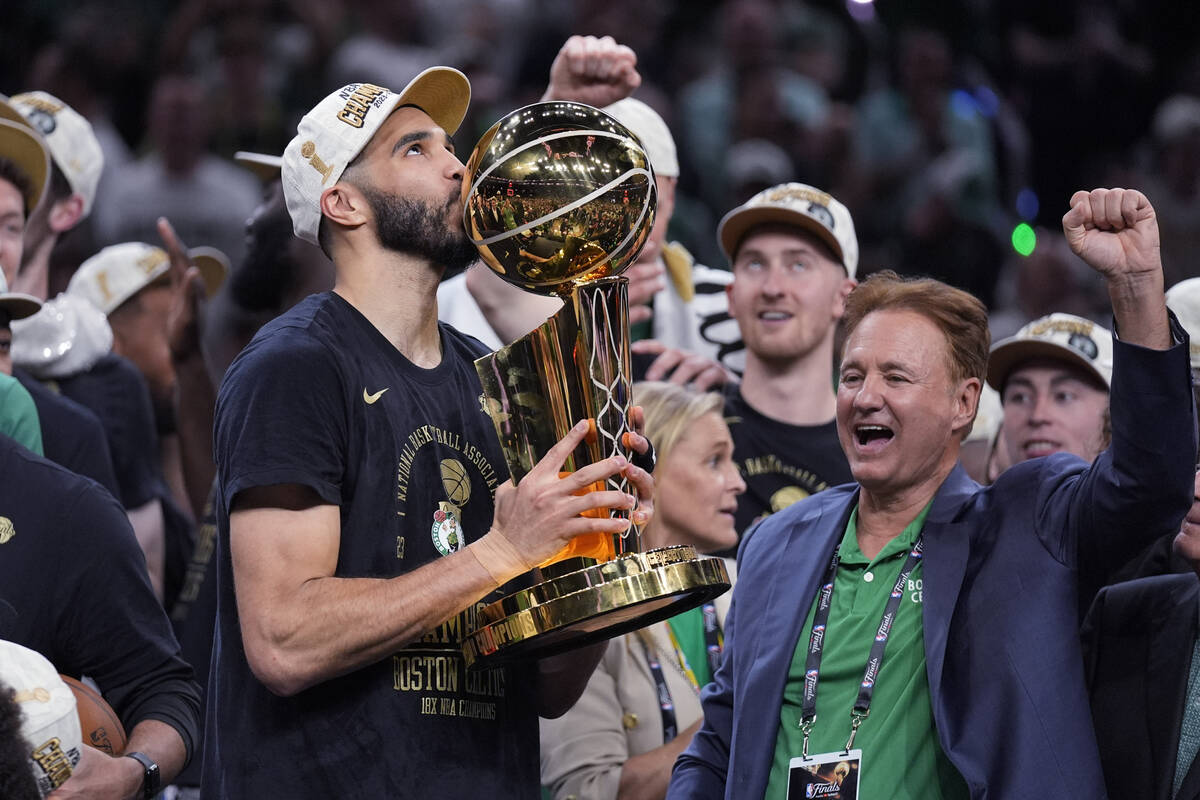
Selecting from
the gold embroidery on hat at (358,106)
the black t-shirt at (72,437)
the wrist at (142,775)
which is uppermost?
the gold embroidery on hat at (358,106)

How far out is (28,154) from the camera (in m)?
4.95

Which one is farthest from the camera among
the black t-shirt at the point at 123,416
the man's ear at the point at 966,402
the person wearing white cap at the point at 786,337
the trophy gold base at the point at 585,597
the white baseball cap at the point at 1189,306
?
the black t-shirt at the point at 123,416

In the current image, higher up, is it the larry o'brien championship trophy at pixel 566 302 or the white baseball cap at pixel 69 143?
the white baseball cap at pixel 69 143

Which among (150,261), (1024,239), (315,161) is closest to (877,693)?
(315,161)

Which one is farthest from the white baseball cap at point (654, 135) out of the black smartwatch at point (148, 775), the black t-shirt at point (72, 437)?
the black smartwatch at point (148, 775)

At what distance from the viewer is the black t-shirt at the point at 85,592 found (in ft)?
11.3

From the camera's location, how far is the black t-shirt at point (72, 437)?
14.1 feet

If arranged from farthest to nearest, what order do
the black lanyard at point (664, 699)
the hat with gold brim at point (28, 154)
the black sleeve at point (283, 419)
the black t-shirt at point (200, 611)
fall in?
the hat with gold brim at point (28, 154), the black t-shirt at point (200, 611), the black lanyard at point (664, 699), the black sleeve at point (283, 419)

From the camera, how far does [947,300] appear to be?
3.60 meters

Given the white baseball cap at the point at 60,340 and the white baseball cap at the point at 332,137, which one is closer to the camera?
the white baseball cap at the point at 332,137

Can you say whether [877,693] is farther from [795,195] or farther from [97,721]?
[795,195]

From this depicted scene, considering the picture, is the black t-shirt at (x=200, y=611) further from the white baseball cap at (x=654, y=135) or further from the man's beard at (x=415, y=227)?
the white baseball cap at (x=654, y=135)

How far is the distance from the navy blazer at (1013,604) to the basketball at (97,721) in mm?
1223

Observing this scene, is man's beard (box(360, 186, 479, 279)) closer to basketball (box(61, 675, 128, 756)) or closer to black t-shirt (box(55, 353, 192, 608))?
basketball (box(61, 675, 128, 756))
